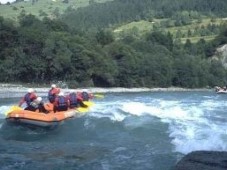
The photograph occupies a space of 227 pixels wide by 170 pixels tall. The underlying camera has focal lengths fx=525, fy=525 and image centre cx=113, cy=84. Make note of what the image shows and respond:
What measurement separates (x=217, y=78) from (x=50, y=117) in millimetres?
79161

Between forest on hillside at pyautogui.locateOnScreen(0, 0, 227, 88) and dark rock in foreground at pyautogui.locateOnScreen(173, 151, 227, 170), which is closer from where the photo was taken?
dark rock in foreground at pyautogui.locateOnScreen(173, 151, 227, 170)

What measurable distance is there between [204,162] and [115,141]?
9.99 meters

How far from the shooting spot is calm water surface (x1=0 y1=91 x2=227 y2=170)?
20.5 metres

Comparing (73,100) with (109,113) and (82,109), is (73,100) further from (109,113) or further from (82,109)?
(109,113)

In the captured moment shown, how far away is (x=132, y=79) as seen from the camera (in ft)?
285

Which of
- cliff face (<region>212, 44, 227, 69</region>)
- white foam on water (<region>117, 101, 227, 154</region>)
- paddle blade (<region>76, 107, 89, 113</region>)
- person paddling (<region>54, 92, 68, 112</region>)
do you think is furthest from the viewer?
cliff face (<region>212, 44, 227, 69</region>)

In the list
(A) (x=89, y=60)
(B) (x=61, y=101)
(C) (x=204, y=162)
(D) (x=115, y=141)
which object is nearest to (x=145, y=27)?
(A) (x=89, y=60)

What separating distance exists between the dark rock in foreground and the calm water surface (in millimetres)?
2687

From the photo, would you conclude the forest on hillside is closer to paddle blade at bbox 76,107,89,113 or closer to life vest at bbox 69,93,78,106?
life vest at bbox 69,93,78,106

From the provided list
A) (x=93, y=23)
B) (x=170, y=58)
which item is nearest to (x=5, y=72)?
(x=170, y=58)

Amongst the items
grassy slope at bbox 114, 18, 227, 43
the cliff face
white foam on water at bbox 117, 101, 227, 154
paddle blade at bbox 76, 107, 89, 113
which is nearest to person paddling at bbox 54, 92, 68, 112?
paddle blade at bbox 76, 107, 89, 113

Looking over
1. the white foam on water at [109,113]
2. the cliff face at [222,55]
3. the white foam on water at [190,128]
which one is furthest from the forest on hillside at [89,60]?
the white foam on water at [190,128]

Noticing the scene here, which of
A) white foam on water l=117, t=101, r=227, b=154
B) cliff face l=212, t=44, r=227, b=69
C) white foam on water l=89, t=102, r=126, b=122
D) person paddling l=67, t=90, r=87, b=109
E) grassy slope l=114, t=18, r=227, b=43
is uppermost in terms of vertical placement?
grassy slope l=114, t=18, r=227, b=43

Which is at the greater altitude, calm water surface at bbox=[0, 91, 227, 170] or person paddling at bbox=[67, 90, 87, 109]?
person paddling at bbox=[67, 90, 87, 109]
